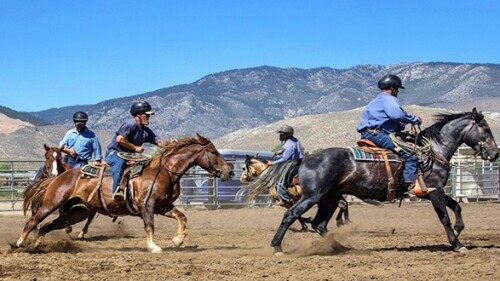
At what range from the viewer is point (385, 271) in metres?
8.86

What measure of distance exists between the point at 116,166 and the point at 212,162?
1.27 m

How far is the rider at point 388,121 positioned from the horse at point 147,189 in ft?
6.56

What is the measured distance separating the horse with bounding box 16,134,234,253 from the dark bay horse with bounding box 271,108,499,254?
1.39 metres

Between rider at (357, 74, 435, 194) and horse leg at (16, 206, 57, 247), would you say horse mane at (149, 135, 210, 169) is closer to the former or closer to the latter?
horse leg at (16, 206, 57, 247)

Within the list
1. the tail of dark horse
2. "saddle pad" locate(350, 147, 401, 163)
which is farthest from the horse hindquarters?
"saddle pad" locate(350, 147, 401, 163)

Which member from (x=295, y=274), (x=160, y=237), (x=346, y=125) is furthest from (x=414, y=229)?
(x=346, y=125)

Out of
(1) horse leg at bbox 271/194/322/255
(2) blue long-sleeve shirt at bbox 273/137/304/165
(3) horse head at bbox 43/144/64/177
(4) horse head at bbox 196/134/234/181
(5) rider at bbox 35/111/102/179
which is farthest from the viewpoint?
(2) blue long-sleeve shirt at bbox 273/137/304/165

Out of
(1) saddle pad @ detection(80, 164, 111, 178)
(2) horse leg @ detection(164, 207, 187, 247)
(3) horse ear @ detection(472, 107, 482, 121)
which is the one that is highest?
(3) horse ear @ detection(472, 107, 482, 121)

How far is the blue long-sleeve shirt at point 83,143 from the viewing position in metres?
13.8

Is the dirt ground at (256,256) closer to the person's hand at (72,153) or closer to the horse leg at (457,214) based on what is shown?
the horse leg at (457,214)

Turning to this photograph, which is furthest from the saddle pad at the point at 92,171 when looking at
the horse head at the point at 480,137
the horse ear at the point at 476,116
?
the horse ear at the point at 476,116

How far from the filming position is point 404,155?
36.4ft

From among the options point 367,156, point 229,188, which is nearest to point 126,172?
point 367,156

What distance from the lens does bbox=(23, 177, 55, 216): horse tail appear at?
39.0 ft
